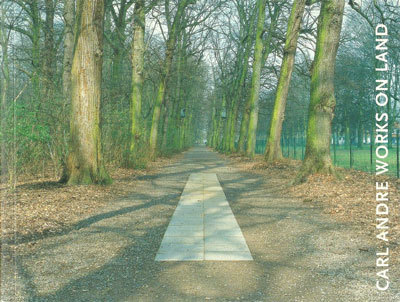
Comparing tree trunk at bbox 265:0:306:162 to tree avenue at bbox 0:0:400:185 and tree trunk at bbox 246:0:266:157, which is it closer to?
tree avenue at bbox 0:0:400:185

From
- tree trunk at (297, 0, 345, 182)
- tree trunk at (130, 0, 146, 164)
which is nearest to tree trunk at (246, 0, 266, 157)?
tree trunk at (130, 0, 146, 164)

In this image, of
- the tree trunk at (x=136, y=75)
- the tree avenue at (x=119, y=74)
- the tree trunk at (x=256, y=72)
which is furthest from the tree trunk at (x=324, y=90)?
the tree trunk at (x=256, y=72)

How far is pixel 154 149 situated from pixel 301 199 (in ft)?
44.4

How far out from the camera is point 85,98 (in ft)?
33.8

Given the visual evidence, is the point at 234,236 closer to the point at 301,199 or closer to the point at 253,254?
the point at 253,254

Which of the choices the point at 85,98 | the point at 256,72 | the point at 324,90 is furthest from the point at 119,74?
the point at 324,90

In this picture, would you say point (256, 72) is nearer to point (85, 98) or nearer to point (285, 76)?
point (285, 76)

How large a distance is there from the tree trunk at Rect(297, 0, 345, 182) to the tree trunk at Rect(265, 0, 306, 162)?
16.5ft

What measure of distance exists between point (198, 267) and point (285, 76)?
13641 mm

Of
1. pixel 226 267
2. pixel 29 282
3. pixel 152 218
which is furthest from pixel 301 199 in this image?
pixel 29 282

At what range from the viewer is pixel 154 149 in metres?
22.2

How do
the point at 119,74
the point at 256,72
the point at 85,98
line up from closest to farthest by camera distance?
the point at 85,98, the point at 119,74, the point at 256,72

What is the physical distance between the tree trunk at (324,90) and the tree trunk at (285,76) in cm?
502

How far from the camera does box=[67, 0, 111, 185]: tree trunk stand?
33.7ft
